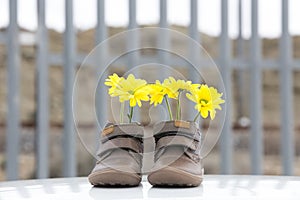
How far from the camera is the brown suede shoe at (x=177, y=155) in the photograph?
693mm

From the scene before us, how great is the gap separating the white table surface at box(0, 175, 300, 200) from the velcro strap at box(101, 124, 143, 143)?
7cm

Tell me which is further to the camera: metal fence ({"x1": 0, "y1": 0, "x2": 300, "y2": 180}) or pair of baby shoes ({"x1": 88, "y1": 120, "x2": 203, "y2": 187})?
metal fence ({"x1": 0, "y1": 0, "x2": 300, "y2": 180})

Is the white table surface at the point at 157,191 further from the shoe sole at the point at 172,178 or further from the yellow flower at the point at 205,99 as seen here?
the yellow flower at the point at 205,99

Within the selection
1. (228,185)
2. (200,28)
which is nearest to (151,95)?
(228,185)

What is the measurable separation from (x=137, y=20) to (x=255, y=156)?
2.32 ft

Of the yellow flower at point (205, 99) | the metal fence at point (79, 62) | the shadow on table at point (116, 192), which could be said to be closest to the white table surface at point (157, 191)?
the shadow on table at point (116, 192)

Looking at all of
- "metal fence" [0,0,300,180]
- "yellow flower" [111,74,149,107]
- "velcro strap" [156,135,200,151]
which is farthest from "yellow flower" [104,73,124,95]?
"metal fence" [0,0,300,180]

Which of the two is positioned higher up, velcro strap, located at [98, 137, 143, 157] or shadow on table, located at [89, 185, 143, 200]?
velcro strap, located at [98, 137, 143, 157]

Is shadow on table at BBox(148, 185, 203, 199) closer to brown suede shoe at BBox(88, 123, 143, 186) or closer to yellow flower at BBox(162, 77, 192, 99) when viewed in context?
brown suede shoe at BBox(88, 123, 143, 186)

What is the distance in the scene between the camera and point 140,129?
0.76m

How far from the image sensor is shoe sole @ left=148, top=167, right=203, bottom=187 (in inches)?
27.1

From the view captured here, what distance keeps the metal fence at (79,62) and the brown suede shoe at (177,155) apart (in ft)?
2.79

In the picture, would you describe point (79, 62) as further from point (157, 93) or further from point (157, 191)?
point (157, 191)

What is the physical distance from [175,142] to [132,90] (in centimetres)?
10
